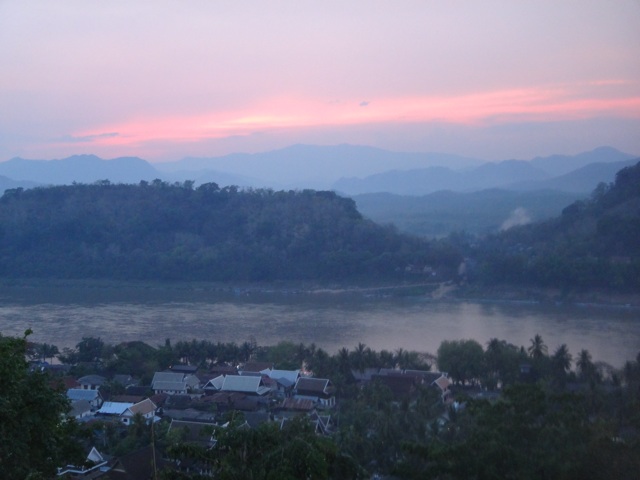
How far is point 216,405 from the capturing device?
588 centimetres

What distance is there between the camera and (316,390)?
248 inches

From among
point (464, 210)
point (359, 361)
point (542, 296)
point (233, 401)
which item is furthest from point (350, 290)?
point (464, 210)

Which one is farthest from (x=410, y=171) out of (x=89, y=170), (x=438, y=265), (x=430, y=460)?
(x=430, y=460)

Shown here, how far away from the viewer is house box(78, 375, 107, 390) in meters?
6.51

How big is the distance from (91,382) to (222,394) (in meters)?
1.27

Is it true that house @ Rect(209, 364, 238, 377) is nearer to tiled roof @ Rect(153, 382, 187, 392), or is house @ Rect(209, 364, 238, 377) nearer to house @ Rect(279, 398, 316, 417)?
tiled roof @ Rect(153, 382, 187, 392)

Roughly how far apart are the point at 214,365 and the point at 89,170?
46.3m

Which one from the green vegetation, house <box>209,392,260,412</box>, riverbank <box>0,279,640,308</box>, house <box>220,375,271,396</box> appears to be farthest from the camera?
riverbank <box>0,279,640,308</box>

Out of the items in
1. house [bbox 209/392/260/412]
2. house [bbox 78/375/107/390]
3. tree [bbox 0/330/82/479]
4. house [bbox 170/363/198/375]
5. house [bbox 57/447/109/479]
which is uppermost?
tree [bbox 0/330/82/479]

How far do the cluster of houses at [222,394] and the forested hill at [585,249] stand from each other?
6416 millimetres

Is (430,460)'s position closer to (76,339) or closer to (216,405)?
(216,405)

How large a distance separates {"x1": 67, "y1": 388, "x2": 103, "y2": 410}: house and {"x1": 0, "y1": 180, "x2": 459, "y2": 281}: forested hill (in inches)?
371

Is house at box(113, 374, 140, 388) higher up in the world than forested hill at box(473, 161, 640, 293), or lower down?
lower down

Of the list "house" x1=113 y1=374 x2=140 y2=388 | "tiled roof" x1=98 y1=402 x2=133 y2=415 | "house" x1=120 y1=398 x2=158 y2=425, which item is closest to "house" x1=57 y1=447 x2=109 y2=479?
"house" x1=120 y1=398 x2=158 y2=425
